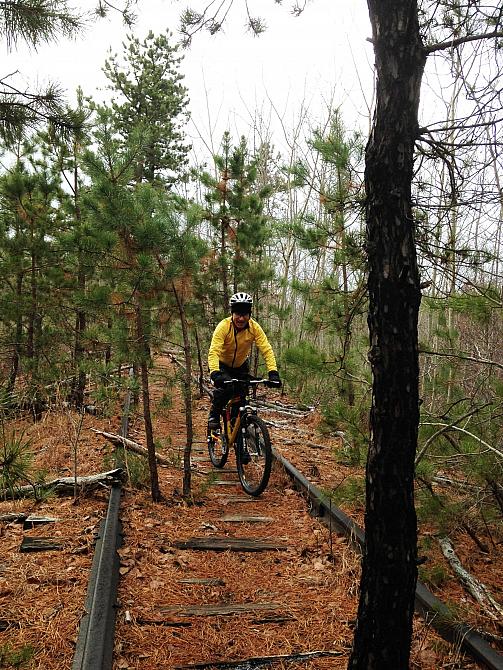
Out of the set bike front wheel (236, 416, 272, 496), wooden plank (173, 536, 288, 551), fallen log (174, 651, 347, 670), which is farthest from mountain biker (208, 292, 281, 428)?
fallen log (174, 651, 347, 670)

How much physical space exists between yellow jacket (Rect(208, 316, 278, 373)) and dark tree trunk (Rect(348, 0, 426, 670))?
394 cm

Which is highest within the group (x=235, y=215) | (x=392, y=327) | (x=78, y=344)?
(x=235, y=215)

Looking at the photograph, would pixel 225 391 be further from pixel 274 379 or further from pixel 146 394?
pixel 146 394

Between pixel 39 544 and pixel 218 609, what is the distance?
1.69 meters

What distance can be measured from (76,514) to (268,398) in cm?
861

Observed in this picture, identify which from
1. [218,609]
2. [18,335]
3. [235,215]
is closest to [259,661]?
[218,609]

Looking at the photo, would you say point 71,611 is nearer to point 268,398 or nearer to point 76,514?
point 76,514

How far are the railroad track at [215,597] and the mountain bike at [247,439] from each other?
507 millimetres

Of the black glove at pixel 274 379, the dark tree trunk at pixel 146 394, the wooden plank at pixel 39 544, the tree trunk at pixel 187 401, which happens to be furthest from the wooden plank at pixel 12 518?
the black glove at pixel 274 379

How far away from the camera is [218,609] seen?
3805 mm

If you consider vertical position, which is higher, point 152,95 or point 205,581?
point 152,95

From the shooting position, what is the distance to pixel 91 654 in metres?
2.84

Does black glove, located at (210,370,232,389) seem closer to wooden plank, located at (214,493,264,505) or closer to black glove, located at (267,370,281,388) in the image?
black glove, located at (267,370,281,388)

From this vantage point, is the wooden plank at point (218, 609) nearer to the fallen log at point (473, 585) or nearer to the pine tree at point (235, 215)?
the fallen log at point (473, 585)
